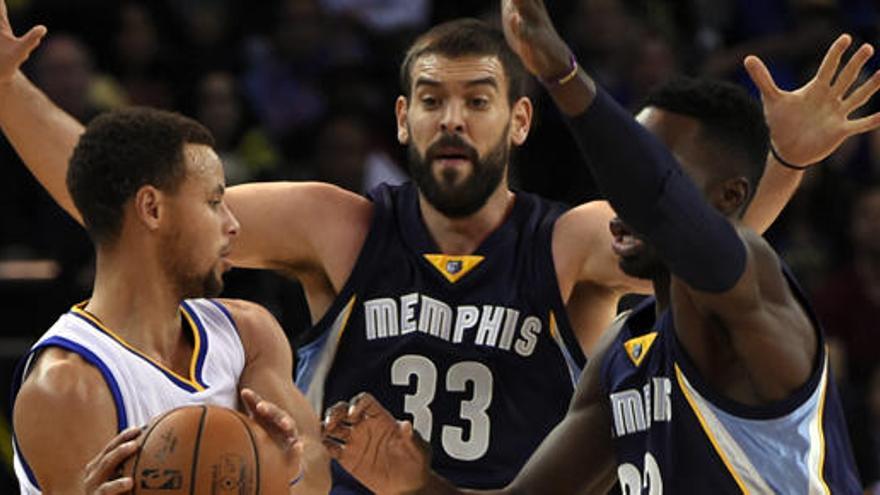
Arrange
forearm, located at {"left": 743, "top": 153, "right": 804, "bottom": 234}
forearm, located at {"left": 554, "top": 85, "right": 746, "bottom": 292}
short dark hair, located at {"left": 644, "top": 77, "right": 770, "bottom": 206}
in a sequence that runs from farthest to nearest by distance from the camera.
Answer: forearm, located at {"left": 743, "top": 153, "right": 804, "bottom": 234} → short dark hair, located at {"left": 644, "top": 77, "right": 770, "bottom": 206} → forearm, located at {"left": 554, "top": 85, "right": 746, "bottom": 292}

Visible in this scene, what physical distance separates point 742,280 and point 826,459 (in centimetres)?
54

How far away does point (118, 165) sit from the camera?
4836 millimetres

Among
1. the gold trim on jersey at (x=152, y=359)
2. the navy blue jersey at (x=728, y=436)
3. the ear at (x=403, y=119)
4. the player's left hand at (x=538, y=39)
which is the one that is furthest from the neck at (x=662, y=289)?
the ear at (x=403, y=119)

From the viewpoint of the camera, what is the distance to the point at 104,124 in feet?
16.0

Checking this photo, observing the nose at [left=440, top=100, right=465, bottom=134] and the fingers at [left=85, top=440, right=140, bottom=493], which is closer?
the fingers at [left=85, top=440, right=140, bottom=493]

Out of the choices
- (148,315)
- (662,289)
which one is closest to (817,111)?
(662,289)

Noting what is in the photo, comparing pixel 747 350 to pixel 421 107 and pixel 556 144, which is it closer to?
pixel 421 107

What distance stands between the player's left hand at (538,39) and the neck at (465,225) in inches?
85.1

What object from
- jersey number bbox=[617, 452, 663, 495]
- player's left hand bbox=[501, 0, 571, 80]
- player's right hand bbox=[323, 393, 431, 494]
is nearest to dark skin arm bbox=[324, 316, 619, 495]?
player's right hand bbox=[323, 393, 431, 494]

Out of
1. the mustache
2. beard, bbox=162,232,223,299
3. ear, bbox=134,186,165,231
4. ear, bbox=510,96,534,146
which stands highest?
ear, bbox=510,96,534,146

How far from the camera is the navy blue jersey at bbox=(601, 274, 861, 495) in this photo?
157 inches

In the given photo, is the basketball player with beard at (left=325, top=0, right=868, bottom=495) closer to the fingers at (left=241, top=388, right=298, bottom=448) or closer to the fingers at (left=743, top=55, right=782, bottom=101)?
the fingers at (left=241, top=388, right=298, bottom=448)

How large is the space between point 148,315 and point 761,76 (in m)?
1.68

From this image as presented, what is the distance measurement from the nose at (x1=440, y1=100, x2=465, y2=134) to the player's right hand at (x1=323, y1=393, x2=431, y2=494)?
148cm
